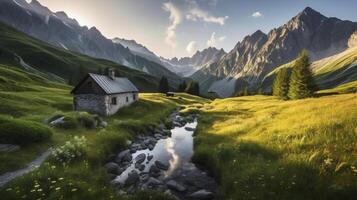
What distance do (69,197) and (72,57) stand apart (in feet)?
635

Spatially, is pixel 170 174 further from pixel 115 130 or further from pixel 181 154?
pixel 115 130

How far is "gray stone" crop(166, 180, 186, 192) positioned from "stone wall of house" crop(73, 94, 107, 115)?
26.6m

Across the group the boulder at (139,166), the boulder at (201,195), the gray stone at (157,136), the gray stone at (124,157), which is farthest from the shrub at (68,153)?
the gray stone at (157,136)

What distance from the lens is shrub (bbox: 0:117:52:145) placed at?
1723cm

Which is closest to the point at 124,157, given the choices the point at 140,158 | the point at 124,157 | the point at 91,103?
the point at 124,157

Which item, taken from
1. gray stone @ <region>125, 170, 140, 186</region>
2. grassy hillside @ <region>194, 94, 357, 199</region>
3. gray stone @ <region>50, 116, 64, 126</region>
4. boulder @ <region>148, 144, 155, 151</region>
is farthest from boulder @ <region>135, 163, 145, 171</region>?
gray stone @ <region>50, 116, 64, 126</region>

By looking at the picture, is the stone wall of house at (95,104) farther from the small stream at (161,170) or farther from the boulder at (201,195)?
the boulder at (201,195)

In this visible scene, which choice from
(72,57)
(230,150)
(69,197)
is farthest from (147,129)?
(72,57)

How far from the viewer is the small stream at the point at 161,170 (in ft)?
47.0

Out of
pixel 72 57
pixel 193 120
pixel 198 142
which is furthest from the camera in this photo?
pixel 72 57

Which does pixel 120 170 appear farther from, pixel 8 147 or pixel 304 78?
pixel 304 78

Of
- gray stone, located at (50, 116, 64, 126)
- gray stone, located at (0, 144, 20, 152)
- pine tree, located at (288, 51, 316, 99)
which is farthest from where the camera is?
pine tree, located at (288, 51, 316, 99)

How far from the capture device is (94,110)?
3978 centimetres

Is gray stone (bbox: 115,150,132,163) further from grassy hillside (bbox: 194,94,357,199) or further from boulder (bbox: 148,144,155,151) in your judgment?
grassy hillside (bbox: 194,94,357,199)
